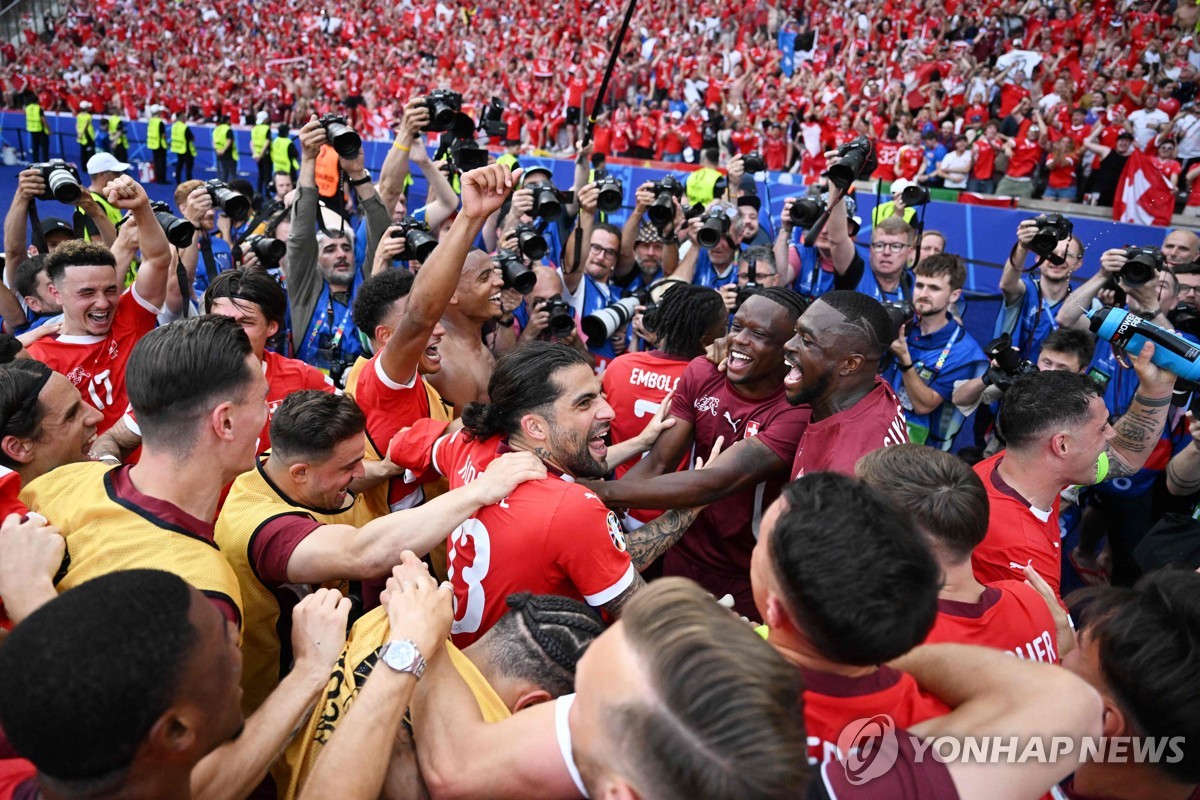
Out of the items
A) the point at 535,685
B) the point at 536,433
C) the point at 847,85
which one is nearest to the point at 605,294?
the point at 536,433

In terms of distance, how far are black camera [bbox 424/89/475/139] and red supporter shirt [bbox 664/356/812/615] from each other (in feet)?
6.51

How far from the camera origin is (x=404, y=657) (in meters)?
1.67

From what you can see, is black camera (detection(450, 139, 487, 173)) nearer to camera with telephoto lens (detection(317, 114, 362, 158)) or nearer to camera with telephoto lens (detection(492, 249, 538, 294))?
camera with telephoto lens (detection(317, 114, 362, 158))

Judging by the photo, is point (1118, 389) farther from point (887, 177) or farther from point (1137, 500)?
point (887, 177)

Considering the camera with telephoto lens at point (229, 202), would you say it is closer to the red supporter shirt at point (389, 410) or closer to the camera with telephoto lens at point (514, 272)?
the camera with telephoto lens at point (514, 272)

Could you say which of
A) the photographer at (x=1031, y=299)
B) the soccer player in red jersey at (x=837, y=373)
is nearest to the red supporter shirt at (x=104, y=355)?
the soccer player in red jersey at (x=837, y=373)

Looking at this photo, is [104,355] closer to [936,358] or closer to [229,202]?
[229,202]

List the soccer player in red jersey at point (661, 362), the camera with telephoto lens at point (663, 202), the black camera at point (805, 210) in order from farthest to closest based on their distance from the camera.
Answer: the camera with telephoto lens at point (663, 202) → the black camera at point (805, 210) → the soccer player in red jersey at point (661, 362)

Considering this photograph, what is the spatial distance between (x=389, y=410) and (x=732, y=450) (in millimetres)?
1279

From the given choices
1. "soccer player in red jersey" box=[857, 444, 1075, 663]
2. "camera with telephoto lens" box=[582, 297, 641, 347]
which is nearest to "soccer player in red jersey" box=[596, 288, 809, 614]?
"soccer player in red jersey" box=[857, 444, 1075, 663]

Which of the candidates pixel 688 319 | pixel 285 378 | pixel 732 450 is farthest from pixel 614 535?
pixel 285 378

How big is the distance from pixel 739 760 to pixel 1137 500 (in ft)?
13.4

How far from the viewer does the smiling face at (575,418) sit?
254cm

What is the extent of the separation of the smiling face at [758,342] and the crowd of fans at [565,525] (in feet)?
0.05
